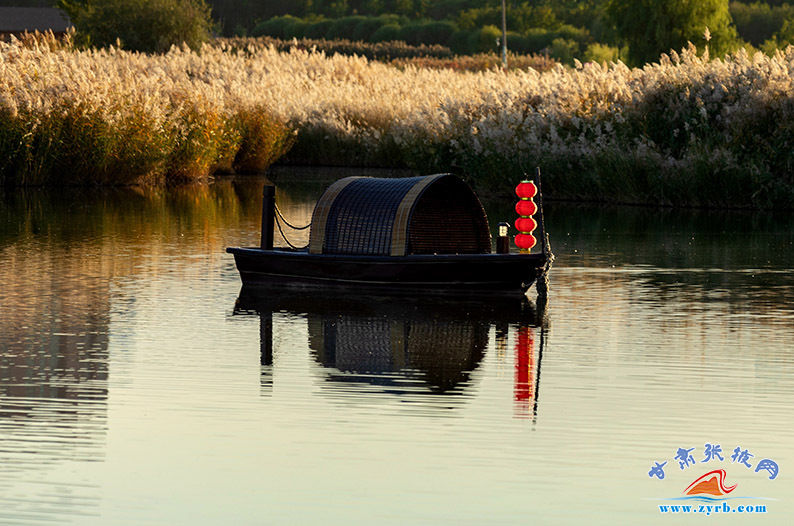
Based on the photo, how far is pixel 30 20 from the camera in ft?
325

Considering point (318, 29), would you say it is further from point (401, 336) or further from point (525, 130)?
point (401, 336)

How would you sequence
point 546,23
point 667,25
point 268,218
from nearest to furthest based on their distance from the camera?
point 268,218 → point 667,25 → point 546,23

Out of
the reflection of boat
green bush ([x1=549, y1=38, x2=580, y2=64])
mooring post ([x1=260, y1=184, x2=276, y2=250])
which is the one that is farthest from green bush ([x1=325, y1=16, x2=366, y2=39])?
the reflection of boat

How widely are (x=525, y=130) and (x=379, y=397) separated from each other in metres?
20.3

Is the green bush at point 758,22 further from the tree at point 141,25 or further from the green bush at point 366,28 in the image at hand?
the tree at point 141,25

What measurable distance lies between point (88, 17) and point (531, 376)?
48.1 meters

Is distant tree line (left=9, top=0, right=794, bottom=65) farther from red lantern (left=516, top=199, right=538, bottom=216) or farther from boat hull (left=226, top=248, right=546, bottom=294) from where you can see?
boat hull (left=226, top=248, right=546, bottom=294)

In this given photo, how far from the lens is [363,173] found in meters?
36.3

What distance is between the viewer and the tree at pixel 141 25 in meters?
54.9

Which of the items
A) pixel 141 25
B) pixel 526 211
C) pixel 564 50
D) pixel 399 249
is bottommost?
pixel 399 249

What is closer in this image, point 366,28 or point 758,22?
point 758,22

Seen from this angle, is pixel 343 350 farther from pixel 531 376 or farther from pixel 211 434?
pixel 211 434

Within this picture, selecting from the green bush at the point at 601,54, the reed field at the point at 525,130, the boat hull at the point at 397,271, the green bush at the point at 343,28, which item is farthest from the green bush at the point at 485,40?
the boat hull at the point at 397,271

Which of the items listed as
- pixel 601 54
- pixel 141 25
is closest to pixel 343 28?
pixel 601 54
